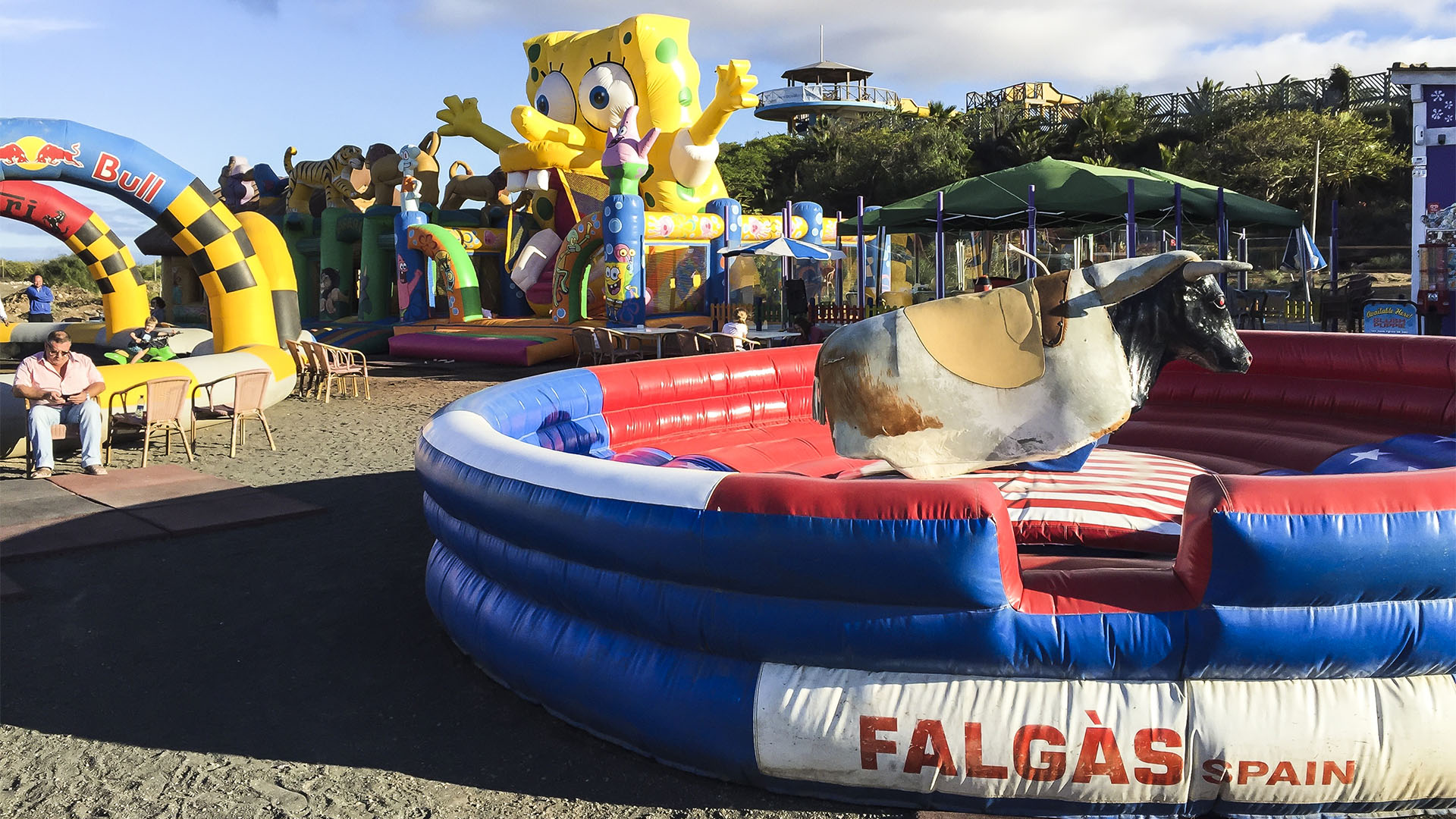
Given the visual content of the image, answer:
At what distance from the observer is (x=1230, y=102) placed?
34.9 metres

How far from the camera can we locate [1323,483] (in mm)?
3168

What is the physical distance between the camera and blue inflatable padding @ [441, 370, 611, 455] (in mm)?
5723

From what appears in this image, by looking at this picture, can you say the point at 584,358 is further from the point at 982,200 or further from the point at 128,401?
the point at 128,401

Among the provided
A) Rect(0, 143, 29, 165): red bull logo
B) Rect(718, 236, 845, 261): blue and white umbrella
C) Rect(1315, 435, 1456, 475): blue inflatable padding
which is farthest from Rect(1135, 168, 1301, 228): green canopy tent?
Rect(0, 143, 29, 165): red bull logo

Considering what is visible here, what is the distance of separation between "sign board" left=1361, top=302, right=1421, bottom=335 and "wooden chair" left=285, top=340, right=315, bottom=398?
11.6 metres

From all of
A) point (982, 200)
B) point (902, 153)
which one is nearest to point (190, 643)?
point (982, 200)

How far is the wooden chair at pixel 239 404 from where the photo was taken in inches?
363

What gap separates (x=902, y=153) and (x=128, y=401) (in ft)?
105

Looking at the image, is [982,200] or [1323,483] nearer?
[1323,483]

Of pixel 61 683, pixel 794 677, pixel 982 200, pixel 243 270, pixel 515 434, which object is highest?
pixel 982 200

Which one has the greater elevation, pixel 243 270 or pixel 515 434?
pixel 243 270

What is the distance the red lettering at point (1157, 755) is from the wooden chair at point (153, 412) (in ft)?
25.2

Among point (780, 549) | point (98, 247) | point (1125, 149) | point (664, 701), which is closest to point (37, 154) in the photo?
point (98, 247)

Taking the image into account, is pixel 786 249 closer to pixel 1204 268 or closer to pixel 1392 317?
pixel 1392 317
